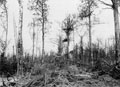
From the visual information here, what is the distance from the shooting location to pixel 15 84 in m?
4.68

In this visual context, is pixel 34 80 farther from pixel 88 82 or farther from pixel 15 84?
pixel 88 82

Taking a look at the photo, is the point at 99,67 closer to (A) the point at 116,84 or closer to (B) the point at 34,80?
(A) the point at 116,84

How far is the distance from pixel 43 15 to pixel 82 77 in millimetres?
15900

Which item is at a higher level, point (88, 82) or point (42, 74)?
point (42, 74)

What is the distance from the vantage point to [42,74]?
4.78m

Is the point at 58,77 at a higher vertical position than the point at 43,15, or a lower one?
lower

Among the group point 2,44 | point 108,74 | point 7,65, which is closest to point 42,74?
point 108,74

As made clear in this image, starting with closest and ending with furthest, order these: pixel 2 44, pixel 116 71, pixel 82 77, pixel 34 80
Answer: pixel 34 80 → pixel 82 77 → pixel 116 71 → pixel 2 44

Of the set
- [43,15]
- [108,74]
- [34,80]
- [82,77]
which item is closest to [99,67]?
[108,74]

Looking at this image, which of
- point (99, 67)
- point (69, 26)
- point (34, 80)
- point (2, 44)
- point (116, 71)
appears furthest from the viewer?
point (69, 26)

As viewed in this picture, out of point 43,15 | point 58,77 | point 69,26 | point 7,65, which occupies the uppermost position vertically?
point 43,15

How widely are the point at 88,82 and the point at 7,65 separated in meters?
12.6

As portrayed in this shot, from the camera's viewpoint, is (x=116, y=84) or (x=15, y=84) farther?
(x=116, y=84)

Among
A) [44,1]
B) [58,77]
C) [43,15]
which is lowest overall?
[58,77]
